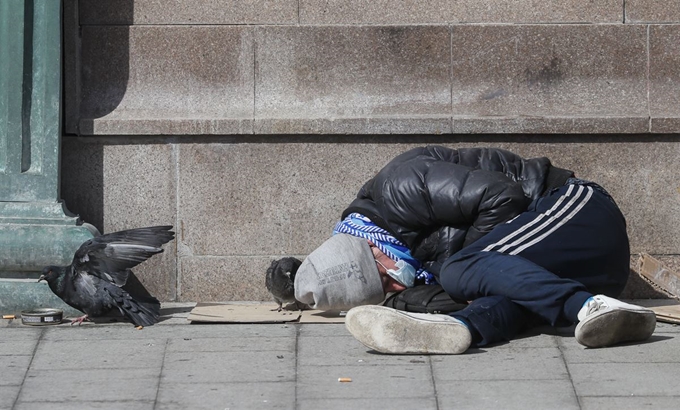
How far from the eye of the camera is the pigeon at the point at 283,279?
226 inches

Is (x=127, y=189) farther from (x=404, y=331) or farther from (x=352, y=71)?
(x=404, y=331)

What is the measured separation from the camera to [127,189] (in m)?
6.31

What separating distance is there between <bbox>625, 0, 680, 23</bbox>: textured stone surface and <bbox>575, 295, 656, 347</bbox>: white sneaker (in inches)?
79.5

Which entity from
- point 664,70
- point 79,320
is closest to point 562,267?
point 664,70

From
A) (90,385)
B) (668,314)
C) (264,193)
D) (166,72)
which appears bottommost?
(90,385)

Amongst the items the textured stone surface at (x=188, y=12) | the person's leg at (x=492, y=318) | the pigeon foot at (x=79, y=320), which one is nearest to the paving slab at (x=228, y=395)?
Answer: the person's leg at (x=492, y=318)

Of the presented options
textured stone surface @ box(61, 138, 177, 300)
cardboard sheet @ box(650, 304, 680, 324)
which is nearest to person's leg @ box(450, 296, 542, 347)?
cardboard sheet @ box(650, 304, 680, 324)

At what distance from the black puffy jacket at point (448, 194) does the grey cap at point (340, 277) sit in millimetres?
204

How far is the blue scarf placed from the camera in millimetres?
5625

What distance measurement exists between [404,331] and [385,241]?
0.89 m

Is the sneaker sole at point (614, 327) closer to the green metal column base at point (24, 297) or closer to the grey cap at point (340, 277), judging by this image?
the grey cap at point (340, 277)

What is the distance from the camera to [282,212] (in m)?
6.30

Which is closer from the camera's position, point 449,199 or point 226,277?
point 449,199

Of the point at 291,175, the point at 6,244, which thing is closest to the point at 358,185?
the point at 291,175
